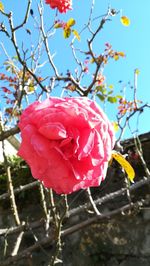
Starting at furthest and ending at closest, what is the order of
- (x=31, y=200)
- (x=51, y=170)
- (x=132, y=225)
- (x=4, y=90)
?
1. (x=4, y=90)
2. (x=31, y=200)
3. (x=132, y=225)
4. (x=51, y=170)

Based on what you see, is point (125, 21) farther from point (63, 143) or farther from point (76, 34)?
point (63, 143)

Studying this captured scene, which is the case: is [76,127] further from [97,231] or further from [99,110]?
[97,231]

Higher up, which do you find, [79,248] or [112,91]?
[112,91]

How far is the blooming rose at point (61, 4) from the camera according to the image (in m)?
2.40

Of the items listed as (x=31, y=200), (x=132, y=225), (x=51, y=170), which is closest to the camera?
(x=51, y=170)

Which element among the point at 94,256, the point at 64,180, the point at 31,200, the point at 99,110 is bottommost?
the point at 94,256

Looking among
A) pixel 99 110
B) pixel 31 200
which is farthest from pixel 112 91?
pixel 99 110

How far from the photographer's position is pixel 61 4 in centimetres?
240

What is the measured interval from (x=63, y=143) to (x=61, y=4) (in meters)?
1.78

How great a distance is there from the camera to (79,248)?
88.3 inches

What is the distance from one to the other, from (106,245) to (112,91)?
3.84 feet

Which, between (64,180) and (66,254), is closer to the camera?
(64,180)

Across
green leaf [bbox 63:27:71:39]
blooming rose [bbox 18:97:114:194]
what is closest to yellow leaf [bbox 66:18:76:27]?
green leaf [bbox 63:27:71:39]

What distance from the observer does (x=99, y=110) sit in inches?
35.2
